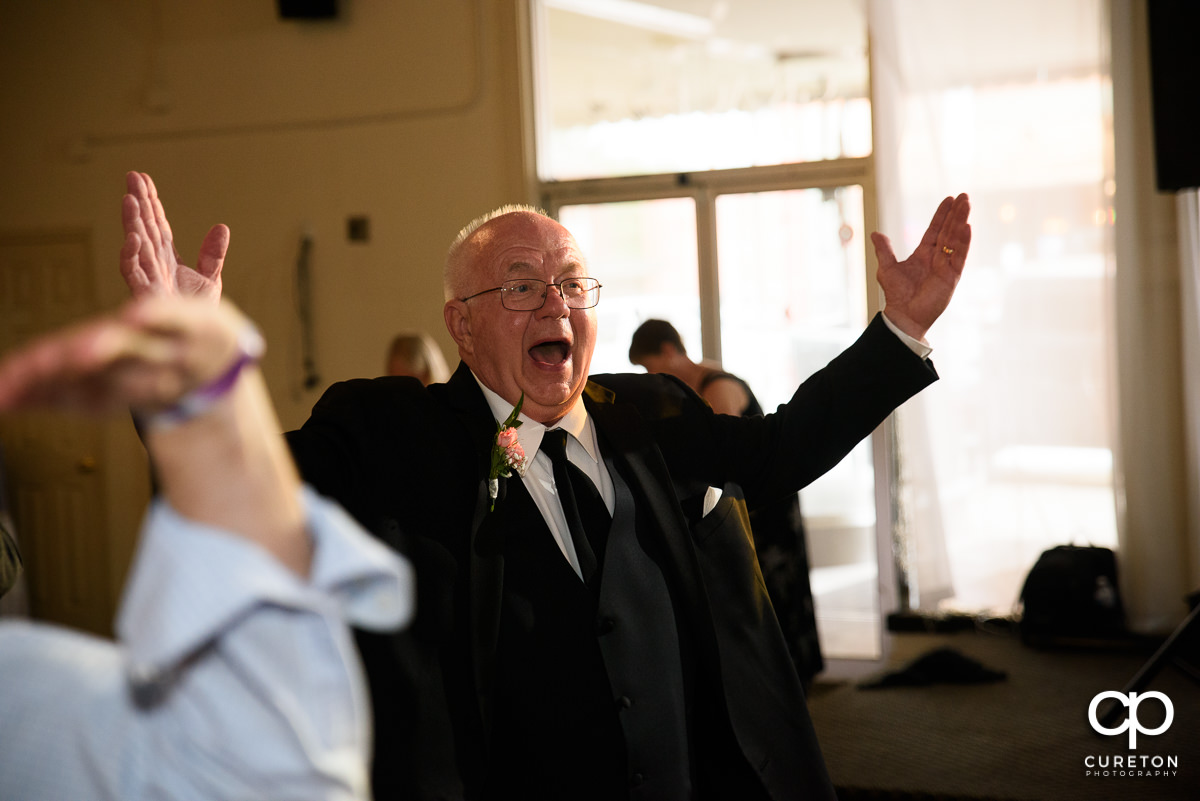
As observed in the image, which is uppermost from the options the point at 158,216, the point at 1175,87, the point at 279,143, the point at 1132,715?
the point at 279,143

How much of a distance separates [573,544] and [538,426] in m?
0.22

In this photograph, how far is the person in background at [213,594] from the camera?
575 mm

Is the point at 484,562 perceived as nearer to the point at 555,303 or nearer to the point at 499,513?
the point at 499,513

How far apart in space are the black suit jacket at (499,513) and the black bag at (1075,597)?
3.35m

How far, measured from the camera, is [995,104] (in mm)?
4637

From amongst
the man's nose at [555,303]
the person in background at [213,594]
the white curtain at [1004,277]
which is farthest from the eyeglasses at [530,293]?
the white curtain at [1004,277]

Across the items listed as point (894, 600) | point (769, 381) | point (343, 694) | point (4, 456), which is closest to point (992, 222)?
point (769, 381)

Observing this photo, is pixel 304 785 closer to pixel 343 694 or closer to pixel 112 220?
pixel 343 694

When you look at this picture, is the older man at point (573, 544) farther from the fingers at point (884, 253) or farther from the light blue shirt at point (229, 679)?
the light blue shirt at point (229, 679)

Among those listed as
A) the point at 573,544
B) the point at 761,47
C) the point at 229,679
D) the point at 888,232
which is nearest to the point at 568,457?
the point at 573,544

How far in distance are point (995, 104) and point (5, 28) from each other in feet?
17.7

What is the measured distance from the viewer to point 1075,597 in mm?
4516

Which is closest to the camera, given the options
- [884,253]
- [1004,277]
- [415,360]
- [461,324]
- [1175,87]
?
[884,253]

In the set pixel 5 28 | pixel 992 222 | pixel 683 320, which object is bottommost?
pixel 683 320
